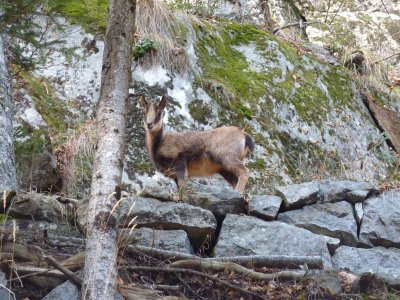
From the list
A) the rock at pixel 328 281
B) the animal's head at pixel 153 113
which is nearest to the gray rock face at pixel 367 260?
the rock at pixel 328 281

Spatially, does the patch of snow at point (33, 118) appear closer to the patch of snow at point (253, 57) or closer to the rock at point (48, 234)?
the rock at point (48, 234)

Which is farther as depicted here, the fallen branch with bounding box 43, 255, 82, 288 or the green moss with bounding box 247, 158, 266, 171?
the green moss with bounding box 247, 158, 266, 171

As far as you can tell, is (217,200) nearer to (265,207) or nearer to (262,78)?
(265,207)

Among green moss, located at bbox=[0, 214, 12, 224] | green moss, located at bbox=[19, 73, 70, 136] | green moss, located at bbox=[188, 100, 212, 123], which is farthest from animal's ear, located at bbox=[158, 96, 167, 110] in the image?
green moss, located at bbox=[0, 214, 12, 224]

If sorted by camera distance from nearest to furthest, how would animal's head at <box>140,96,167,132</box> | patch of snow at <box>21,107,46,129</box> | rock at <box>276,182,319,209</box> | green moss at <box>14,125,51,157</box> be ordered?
rock at <box>276,182,319,209</box>
green moss at <box>14,125,51,157</box>
patch of snow at <box>21,107,46,129</box>
animal's head at <box>140,96,167,132</box>

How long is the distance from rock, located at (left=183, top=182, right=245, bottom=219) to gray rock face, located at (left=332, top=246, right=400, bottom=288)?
1.05 meters

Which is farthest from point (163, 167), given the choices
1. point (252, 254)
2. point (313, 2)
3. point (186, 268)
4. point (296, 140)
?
point (313, 2)

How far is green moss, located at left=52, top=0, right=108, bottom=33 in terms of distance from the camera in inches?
420

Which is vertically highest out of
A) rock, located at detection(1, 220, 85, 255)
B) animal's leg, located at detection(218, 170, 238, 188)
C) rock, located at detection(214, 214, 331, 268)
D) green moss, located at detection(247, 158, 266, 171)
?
green moss, located at detection(247, 158, 266, 171)

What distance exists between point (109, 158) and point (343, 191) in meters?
3.32

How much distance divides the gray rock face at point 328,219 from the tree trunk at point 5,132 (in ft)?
8.67

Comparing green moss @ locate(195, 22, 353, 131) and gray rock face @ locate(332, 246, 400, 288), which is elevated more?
green moss @ locate(195, 22, 353, 131)

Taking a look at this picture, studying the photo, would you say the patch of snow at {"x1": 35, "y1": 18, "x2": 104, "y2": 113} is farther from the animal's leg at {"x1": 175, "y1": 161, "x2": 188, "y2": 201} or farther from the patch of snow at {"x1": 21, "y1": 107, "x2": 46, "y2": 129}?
the animal's leg at {"x1": 175, "y1": 161, "x2": 188, "y2": 201}

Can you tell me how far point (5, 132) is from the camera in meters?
6.01
